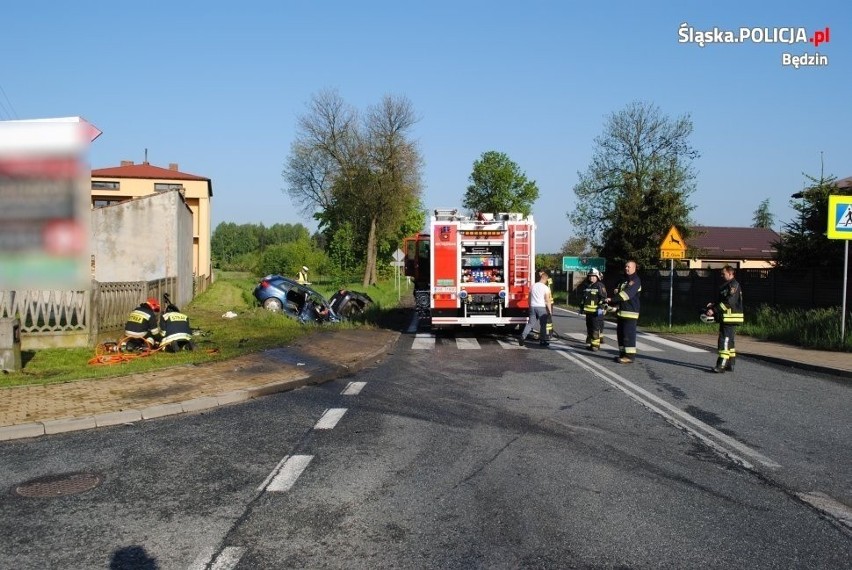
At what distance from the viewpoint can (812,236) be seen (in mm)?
21047

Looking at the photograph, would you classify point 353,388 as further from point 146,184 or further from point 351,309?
point 146,184

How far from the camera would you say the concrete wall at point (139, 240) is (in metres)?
24.1

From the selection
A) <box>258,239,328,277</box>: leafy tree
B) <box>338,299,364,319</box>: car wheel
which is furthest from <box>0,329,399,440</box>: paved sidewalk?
<box>258,239,328,277</box>: leafy tree

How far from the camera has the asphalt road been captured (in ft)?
14.9

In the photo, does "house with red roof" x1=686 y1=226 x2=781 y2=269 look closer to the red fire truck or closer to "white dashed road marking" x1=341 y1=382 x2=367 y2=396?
the red fire truck

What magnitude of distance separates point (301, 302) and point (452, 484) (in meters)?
18.7

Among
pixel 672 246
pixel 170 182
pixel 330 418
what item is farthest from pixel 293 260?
pixel 330 418

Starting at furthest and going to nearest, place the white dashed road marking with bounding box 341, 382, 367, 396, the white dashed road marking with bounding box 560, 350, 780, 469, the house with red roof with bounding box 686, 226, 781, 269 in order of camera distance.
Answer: the house with red roof with bounding box 686, 226, 781, 269 < the white dashed road marking with bounding box 341, 382, 367, 396 < the white dashed road marking with bounding box 560, 350, 780, 469

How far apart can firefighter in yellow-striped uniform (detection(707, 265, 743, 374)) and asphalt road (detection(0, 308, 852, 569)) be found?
233 centimetres

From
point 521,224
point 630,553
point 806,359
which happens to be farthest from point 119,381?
point 806,359

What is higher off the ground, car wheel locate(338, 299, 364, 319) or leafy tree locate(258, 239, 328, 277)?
leafy tree locate(258, 239, 328, 277)

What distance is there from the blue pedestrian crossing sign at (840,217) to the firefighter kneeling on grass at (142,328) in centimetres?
1347

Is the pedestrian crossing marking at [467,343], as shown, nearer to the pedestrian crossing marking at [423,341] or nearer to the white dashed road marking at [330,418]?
the pedestrian crossing marking at [423,341]

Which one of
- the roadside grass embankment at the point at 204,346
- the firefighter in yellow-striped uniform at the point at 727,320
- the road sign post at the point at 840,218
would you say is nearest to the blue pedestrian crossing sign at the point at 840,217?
the road sign post at the point at 840,218
